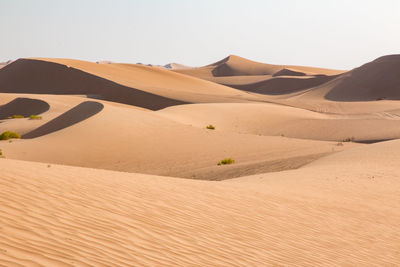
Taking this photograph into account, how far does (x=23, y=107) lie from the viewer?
43.5 m

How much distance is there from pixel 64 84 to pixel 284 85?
4352cm

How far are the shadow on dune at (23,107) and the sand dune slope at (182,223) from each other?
33910 millimetres

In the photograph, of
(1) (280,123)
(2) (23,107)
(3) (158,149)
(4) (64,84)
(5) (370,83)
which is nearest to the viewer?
(3) (158,149)

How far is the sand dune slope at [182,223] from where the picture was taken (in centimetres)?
519

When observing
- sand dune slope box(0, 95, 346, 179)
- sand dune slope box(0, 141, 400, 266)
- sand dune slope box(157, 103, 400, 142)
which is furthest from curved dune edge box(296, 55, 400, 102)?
sand dune slope box(0, 141, 400, 266)

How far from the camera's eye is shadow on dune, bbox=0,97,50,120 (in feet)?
136

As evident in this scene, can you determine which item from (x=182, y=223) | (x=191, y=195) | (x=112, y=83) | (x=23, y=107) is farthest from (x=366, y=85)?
(x=182, y=223)

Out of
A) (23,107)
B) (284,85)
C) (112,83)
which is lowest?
(23,107)

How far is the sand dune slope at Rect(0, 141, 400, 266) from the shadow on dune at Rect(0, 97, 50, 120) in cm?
3391

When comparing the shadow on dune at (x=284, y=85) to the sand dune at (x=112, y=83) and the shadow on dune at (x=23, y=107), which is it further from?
the shadow on dune at (x=23, y=107)

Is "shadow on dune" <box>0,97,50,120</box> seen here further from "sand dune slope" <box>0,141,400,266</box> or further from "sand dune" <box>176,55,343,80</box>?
"sand dune" <box>176,55,343,80</box>

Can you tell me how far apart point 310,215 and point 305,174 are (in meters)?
5.07

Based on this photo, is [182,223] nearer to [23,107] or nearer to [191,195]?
[191,195]

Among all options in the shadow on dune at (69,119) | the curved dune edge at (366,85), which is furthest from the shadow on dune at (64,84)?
the curved dune edge at (366,85)
